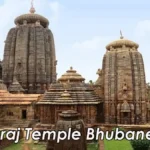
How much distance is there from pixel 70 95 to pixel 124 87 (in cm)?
477

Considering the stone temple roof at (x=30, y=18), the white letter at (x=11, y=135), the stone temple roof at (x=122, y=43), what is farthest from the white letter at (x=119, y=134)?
the stone temple roof at (x=30, y=18)

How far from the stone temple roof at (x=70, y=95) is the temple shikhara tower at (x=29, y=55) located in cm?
1119

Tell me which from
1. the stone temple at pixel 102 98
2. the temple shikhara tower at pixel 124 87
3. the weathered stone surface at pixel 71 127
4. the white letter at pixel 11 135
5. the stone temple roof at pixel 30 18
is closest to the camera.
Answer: the weathered stone surface at pixel 71 127

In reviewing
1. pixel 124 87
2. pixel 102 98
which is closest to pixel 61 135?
pixel 124 87

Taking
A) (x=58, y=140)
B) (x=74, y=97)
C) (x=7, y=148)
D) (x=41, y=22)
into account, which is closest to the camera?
(x=58, y=140)

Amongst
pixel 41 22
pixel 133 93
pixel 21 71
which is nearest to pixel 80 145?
pixel 133 93

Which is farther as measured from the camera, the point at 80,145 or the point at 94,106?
the point at 94,106

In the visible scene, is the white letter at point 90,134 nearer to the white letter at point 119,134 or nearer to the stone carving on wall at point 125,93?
the white letter at point 119,134

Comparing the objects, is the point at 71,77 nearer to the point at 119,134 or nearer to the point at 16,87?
the point at 119,134

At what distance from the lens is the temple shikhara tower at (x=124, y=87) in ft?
79.9

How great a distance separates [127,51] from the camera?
25.4 meters

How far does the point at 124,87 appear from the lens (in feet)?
80.2

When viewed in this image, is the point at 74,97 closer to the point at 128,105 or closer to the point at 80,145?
the point at 128,105

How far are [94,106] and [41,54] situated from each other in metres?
14.9
